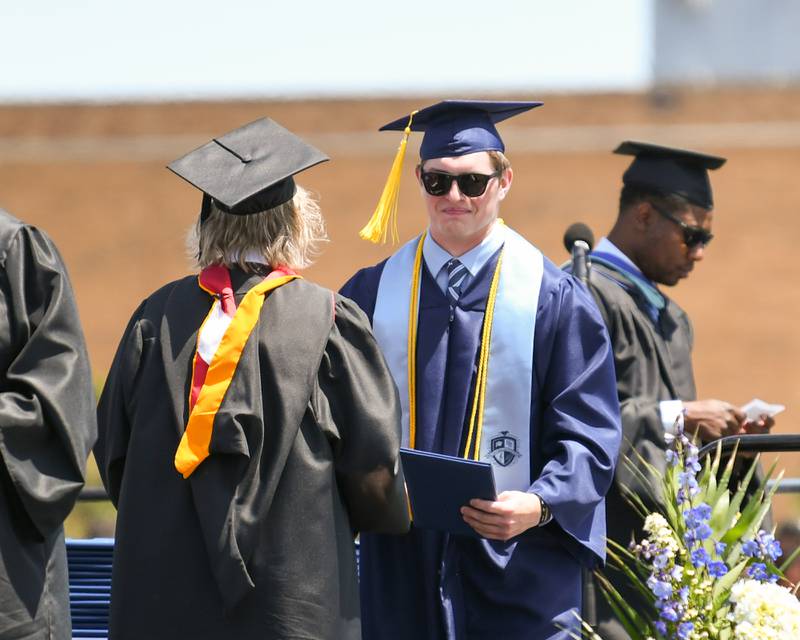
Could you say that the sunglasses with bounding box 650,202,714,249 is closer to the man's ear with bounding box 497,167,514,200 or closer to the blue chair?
the man's ear with bounding box 497,167,514,200

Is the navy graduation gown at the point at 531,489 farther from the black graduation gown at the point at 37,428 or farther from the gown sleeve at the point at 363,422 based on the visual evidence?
the black graduation gown at the point at 37,428

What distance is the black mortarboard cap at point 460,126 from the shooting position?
4.36 metres

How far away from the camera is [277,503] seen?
139 inches

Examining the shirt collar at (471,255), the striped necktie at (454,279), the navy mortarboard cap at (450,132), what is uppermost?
the navy mortarboard cap at (450,132)

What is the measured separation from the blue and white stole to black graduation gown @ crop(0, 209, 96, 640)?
100cm


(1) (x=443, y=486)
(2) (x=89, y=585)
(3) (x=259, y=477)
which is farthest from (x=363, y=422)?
(2) (x=89, y=585)

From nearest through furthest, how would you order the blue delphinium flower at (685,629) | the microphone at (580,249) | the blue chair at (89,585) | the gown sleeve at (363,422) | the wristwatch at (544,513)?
the blue delphinium flower at (685,629), the gown sleeve at (363,422), the wristwatch at (544,513), the blue chair at (89,585), the microphone at (580,249)

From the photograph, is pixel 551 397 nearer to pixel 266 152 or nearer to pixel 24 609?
pixel 266 152

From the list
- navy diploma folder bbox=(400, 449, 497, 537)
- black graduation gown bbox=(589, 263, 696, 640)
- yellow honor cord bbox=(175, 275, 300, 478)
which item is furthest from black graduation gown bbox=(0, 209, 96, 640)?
black graduation gown bbox=(589, 263, 696, 640)

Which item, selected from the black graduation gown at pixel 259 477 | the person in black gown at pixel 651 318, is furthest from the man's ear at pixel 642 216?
the black graduation gown at pixel 259 477

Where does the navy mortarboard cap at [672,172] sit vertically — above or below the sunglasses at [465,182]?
below

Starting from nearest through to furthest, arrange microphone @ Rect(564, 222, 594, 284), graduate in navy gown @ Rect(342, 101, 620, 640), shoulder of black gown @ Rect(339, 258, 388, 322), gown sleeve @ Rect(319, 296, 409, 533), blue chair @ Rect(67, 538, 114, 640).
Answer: gown sleeve @ Rect(319, 296, 409, 533) < graduate in navy gown @ Rect(342, 101, 620, 640) < shoulder of black gown @ Rect(339, 258, 388, 322) < blue chair @ Rect(67, 538, 114, 640) < microphone @ Rect(564, 222, 594, 284)

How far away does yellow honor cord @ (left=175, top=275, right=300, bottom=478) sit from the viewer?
3479 millimetres

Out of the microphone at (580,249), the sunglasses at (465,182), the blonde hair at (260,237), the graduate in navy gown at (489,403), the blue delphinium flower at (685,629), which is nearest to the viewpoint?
the blue delphinium flower at (685,629)
